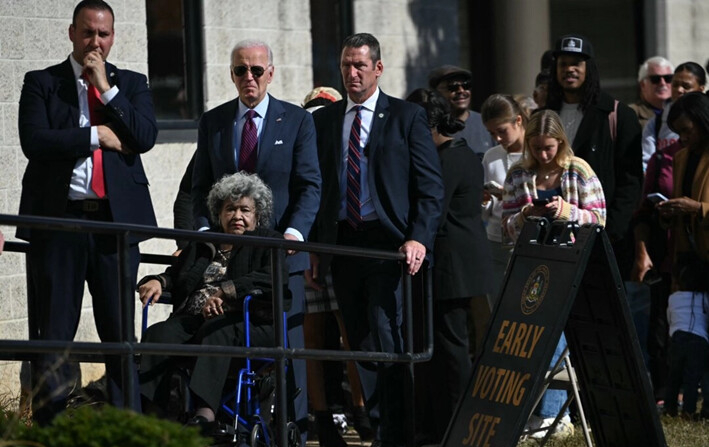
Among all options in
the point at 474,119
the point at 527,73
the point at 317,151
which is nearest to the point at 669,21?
the point at 527,73

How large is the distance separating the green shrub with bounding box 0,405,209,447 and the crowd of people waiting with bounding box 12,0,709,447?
1749mm

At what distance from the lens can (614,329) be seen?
22.2ft

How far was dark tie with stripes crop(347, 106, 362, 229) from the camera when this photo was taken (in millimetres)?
7504

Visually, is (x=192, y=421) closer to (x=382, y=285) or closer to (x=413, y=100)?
(x=382, y=285)

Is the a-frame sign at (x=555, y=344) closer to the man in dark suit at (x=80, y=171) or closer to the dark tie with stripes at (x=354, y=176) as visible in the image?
the dark tie with stripes at (x=354, y=176)

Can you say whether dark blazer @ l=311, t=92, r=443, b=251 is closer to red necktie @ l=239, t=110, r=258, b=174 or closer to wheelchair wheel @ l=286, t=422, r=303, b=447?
red necktie @ l=239, t=110, r=258, b=174

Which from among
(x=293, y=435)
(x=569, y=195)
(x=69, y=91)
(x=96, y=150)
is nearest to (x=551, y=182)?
(x=569, y=195)

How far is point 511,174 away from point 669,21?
731cm

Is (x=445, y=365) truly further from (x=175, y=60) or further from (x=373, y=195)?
(x=175, y=60)

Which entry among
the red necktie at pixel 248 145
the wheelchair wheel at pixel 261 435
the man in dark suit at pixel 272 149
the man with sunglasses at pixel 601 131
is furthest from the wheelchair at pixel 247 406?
the man with sunglasses at pixel 601 131

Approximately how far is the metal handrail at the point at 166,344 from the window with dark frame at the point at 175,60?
11.0 ft

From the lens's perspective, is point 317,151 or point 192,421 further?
point 317,151

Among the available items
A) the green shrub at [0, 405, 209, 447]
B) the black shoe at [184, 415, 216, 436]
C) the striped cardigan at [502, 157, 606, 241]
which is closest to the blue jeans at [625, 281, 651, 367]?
the striped cardigan at [502, 157, 606, 241]

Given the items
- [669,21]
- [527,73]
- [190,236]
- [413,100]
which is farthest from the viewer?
[669,21]
